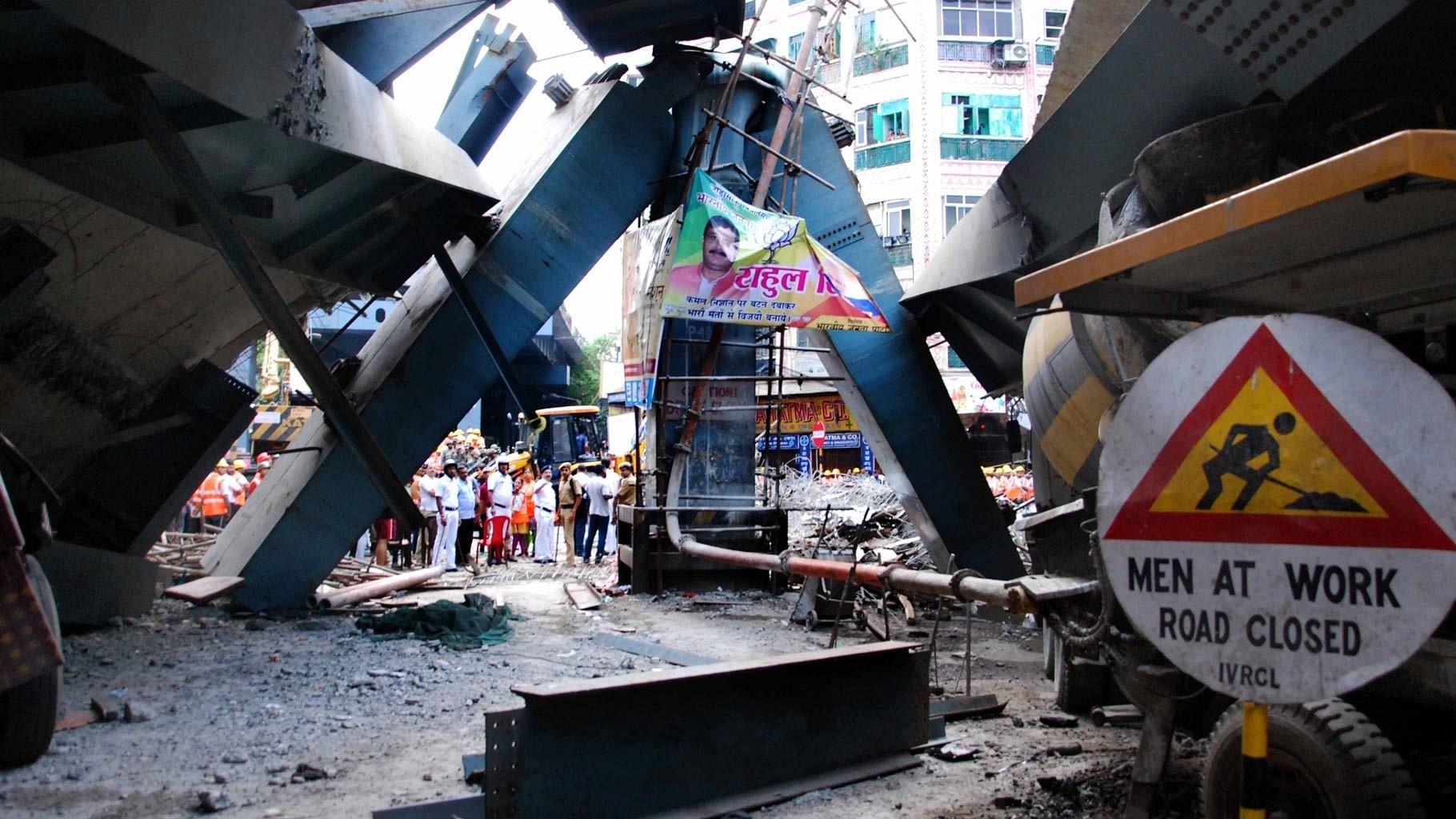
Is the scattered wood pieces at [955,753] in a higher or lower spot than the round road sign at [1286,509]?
lower

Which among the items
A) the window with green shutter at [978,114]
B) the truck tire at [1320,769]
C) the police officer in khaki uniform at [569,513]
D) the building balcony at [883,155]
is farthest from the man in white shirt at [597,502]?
the window with green shutter at [978,114]

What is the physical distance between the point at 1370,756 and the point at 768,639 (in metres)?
5.91

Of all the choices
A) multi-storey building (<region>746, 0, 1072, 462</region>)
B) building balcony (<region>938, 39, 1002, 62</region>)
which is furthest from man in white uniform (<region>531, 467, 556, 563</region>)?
building balcony (<region>938, 39, 1002, 62</region>)

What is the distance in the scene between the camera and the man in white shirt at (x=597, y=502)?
1590cm

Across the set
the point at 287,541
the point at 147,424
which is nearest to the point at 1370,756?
the point at 287,541

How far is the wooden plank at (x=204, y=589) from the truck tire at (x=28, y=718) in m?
3.21

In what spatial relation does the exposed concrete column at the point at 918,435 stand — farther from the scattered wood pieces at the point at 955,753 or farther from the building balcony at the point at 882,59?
the building balcony at the point at 882,59

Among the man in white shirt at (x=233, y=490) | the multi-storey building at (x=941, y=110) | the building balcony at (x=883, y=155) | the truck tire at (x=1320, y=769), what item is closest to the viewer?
the truck tire at (x=1320, y=769)

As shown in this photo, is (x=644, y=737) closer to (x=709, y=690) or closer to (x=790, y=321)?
(x=709, y=690)

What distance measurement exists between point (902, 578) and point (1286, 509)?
3724 mm

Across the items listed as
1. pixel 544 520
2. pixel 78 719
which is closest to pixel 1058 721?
pixel 78 719

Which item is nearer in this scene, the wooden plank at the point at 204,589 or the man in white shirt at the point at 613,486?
the wooden plank at the point at 204,589

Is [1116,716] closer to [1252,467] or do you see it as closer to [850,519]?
[1252,467]

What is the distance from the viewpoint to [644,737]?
13.3 feet
